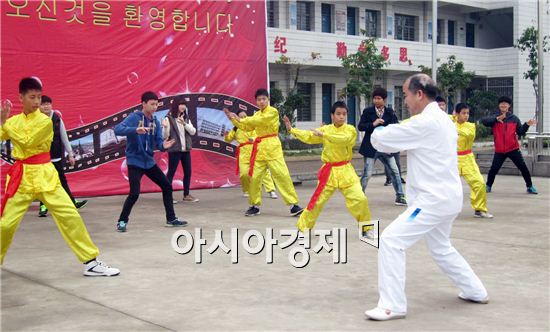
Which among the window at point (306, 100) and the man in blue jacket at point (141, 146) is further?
the window at point (306, 100)

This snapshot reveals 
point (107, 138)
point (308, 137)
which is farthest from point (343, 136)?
point (107, 138)

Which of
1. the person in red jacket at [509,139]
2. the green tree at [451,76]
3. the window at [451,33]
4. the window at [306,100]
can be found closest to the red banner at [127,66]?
the person in red jacket at [509,139]

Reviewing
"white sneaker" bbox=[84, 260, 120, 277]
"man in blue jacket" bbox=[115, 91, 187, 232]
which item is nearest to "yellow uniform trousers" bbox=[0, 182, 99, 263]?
"white sneaker" bbox=[84, 260, 120, 277]

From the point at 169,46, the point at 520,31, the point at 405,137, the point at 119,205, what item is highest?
the point at 520,31

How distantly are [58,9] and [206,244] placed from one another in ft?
19.2

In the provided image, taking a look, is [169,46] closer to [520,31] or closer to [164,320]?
[164,320]

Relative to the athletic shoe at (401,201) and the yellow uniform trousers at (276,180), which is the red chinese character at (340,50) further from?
the yellow uniform trousers at (276,180)

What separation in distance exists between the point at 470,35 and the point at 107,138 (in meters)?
29.0

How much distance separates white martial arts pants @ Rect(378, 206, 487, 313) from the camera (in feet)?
15.4

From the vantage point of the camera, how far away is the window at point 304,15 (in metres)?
28.6

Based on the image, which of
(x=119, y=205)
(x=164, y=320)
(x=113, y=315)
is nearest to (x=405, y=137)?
(x=164, y=320)

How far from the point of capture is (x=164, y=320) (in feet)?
15.4

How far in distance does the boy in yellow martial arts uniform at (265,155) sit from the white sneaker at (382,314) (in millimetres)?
4871

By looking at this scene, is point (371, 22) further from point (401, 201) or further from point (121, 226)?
point (121, 226)
